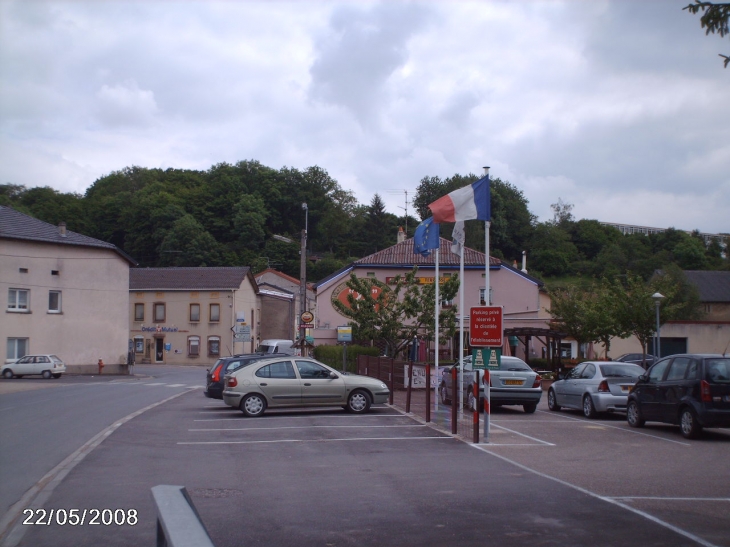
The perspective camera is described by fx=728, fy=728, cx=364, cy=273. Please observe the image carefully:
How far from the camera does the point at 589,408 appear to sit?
18.0 meters

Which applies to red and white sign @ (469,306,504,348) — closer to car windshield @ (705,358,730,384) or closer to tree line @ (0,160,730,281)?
car windshield @ (705,358,730,384)

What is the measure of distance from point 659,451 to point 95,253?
44.2 meters

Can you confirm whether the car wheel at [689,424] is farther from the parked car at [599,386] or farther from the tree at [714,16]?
the tree at [714,16]

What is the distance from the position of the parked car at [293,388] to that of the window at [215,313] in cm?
4865

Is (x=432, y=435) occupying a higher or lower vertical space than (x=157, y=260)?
lower


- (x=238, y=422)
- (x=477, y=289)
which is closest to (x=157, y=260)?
(x=477, y=289)

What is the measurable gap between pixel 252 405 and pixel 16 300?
3241 centimetres

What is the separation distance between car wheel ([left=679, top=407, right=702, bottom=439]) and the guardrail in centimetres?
1277

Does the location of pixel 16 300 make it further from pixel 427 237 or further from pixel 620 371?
pixel 620 371

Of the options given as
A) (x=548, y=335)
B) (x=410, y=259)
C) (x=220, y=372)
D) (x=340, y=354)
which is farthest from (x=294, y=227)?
(x=220, y=372)

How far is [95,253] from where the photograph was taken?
4969 centimetres

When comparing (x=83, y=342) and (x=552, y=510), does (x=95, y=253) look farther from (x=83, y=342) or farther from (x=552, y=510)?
(x=552, y=510)

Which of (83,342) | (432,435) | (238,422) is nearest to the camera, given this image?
(432,435)

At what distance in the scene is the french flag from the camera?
53.4 ft
